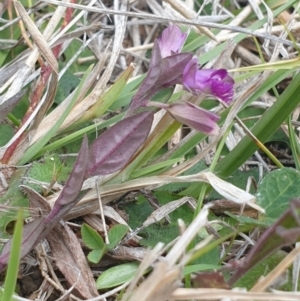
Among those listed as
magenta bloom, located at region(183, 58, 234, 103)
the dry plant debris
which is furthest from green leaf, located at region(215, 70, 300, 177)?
magenta bloom, located at region(183, 58, 234, 103)

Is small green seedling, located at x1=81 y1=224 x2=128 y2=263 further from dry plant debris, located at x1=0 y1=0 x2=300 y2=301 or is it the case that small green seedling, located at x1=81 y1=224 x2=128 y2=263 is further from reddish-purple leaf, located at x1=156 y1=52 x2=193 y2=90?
reddish-purple leaf, located at x1=156 y1=52 x2=193 y2=90

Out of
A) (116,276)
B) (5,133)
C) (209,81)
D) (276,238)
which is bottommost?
(116,276)

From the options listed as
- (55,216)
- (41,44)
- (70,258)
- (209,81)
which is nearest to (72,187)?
(55,216)

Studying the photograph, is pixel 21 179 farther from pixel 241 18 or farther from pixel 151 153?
pixel 241 18

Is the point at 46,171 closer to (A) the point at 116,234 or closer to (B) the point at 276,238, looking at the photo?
(A) the point at 116,234

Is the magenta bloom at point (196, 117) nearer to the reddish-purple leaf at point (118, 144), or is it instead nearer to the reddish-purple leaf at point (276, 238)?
the reddish-purple leaf at point (118, 144)

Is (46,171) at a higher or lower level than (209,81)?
lower

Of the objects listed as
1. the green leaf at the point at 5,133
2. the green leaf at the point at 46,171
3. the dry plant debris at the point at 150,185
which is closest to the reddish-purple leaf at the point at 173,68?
the dry plant debris at the point at 150,185
